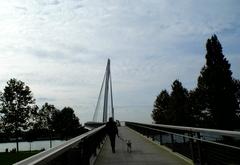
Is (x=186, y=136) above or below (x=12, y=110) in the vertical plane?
below

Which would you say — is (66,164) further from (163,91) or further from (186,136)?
(163,91)

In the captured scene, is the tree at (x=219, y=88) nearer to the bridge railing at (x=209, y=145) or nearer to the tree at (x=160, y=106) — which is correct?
the bridge railing at (x=209, y=145)

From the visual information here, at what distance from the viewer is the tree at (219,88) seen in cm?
4496

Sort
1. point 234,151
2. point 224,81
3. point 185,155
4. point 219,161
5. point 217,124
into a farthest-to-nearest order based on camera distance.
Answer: point 224,81, point 217,124, point 185,155, point 219,161, point 234,151

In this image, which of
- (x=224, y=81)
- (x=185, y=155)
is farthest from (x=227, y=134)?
(x=224, y=81)

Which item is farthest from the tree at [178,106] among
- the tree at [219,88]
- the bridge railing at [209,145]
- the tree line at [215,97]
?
the bridge railing at [209,145]

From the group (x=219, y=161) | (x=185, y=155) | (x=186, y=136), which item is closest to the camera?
(x=219, y=161)

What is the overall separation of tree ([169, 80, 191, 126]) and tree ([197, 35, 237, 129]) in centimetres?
1689

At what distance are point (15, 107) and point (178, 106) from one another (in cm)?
2685

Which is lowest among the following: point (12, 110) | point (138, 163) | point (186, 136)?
point (138, 163)

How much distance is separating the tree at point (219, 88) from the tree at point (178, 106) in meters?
16.9

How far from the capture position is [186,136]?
10703mm

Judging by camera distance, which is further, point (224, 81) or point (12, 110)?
point (12, 110)

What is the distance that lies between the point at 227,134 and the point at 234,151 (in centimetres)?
57
